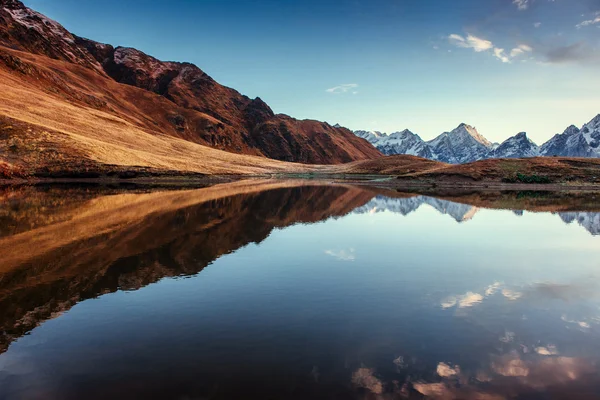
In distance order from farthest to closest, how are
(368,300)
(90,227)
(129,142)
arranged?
(129,142) → (90,227) → (368,300)

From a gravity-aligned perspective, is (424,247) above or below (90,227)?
above

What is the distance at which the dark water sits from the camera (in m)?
11.5

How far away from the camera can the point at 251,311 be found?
17.2 metres

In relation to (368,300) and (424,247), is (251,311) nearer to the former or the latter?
(368,300)

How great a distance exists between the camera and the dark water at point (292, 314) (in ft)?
37.8

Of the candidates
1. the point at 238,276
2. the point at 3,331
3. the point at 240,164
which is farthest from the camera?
the point at 240,164

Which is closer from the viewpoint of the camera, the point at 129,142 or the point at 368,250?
the point at 368,250

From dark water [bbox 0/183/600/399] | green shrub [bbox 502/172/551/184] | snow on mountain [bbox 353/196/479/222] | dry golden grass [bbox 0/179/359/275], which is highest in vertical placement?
green shrub [bbox 502/172/551/184]

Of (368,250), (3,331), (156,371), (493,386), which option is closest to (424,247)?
(368,250)

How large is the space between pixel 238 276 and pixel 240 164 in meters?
162

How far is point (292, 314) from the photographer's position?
16844 mm

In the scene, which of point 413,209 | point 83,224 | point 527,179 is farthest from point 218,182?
point 527,179

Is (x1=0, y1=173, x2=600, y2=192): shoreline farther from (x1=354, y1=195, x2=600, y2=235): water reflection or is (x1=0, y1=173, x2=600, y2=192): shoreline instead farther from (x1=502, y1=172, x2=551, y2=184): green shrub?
(x1=354, y1=195, x2=600, y2=235): water reflection

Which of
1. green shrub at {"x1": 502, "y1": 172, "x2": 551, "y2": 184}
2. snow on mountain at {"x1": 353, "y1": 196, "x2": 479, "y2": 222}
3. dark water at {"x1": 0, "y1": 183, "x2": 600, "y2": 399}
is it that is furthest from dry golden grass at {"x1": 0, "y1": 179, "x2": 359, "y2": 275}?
green shrub at {"x1": 502, "y1": 172, "x2": 551, "y2": 184}
